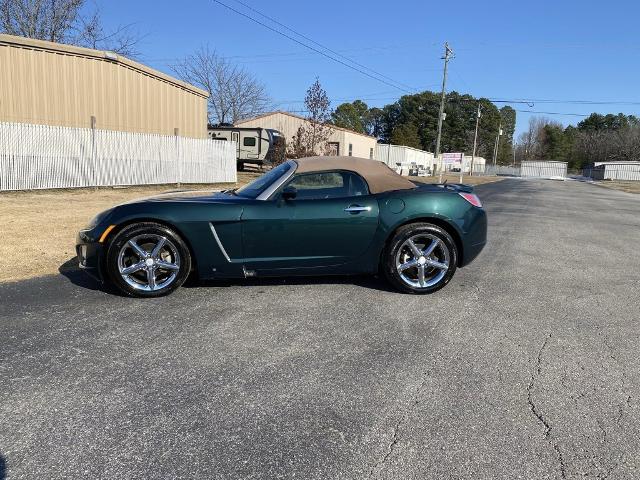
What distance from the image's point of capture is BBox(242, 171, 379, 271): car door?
179 inches

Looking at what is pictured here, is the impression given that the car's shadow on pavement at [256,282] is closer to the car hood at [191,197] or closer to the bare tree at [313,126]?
the car hood at [191,197]

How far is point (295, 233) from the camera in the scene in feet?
15.0

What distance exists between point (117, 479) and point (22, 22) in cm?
3101

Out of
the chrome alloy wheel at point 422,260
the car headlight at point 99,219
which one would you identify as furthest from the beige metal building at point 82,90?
the chrome alloy wheel at point 422,260

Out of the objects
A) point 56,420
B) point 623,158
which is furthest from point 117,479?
point 623,158

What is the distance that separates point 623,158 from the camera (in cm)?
8975

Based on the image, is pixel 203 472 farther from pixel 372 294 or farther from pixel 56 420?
pixel 372 294

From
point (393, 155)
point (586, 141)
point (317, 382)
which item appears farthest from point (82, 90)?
point (586, 141)

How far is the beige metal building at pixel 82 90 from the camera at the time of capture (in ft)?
54.2

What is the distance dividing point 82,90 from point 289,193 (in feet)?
56.1

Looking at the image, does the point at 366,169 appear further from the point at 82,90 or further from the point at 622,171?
the point at 622,171

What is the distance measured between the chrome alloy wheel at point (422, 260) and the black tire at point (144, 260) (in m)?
2.08

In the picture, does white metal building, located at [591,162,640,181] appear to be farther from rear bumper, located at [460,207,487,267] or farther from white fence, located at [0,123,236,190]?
rear bumper, located at [460,207,487,267]

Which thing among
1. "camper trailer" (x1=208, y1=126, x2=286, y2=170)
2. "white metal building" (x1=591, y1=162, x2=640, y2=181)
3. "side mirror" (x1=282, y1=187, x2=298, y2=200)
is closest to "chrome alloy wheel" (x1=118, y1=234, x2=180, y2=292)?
"side mirror" (x1=282, y1=187, x2=298, y2=200)
